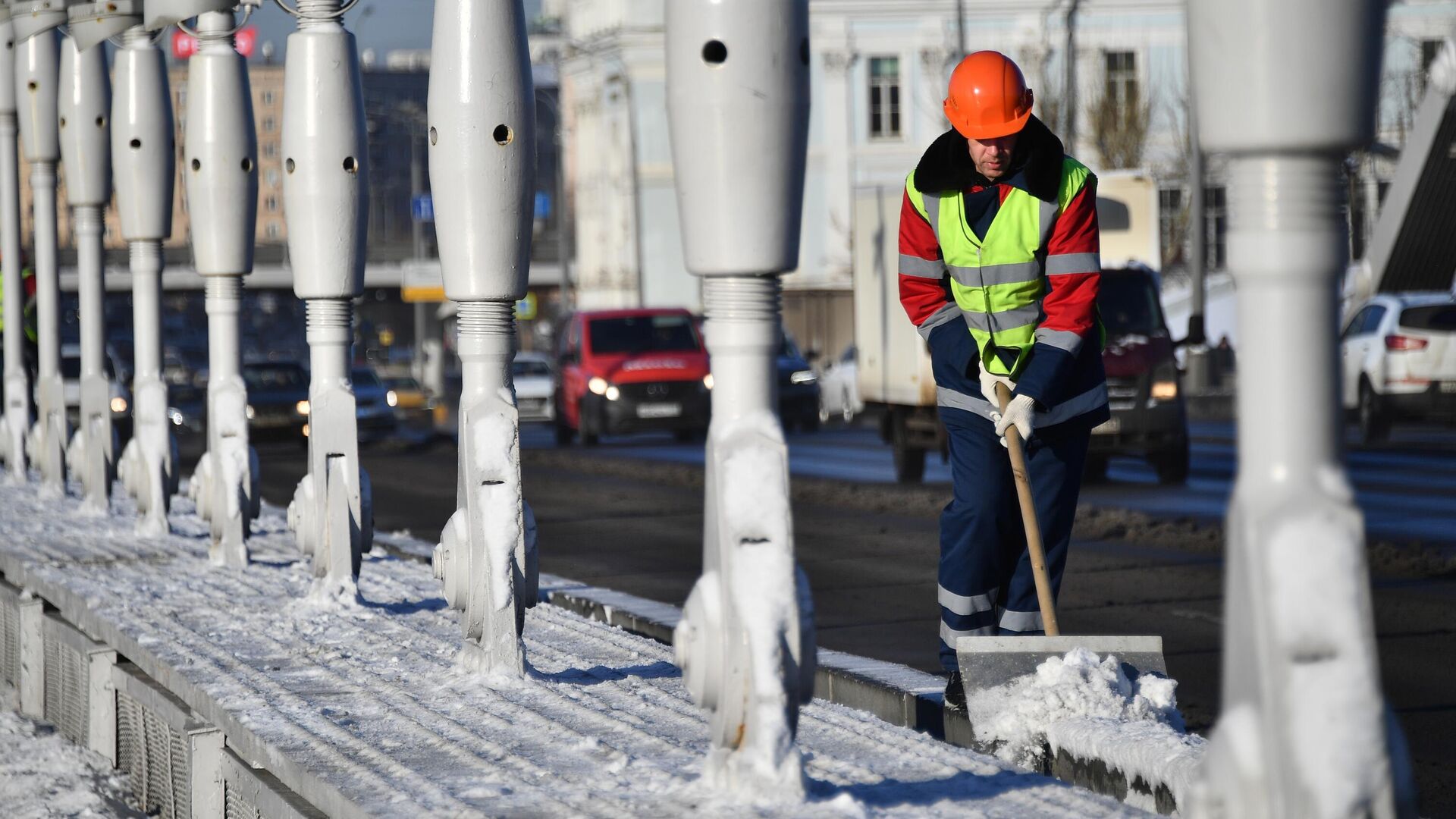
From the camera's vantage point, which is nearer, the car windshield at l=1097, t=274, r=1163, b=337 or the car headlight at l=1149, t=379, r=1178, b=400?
the car headlight at l=1149, t=379, r=1178, b=400

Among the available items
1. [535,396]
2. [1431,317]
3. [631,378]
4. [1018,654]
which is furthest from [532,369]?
[1018,654]

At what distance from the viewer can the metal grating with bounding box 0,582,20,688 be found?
1006 cm

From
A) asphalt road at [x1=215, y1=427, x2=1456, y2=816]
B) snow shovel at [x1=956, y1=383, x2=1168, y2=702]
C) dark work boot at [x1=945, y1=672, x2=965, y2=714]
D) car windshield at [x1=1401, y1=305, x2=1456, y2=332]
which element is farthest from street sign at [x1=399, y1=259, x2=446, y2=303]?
snow shovel at [x1=956, y1=383, x2=1168, y2=702]

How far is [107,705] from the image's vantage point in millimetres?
7898

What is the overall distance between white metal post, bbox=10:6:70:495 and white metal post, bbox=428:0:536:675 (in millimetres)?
9919

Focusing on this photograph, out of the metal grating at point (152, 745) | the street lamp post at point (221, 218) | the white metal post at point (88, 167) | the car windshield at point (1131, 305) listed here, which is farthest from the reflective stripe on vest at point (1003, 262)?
the car windshield at point (1131, 305)

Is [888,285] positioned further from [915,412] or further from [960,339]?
[960,339]

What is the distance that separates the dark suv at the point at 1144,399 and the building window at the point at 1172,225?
40118 millimetres

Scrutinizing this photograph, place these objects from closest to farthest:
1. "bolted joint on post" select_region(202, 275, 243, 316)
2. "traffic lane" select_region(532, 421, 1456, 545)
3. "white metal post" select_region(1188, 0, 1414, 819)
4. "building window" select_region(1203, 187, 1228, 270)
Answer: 1. "white metal post" select_region(1188, 0, 1414, 819)
2. "bolted joint on post" select_region(202, 275, 243, 316)
3. "traffic lane" select_region(532, 421, 1456, 545)
4. "building window" select_region(1203, 187, 1228, 270)

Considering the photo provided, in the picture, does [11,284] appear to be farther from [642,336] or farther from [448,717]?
[448,717]

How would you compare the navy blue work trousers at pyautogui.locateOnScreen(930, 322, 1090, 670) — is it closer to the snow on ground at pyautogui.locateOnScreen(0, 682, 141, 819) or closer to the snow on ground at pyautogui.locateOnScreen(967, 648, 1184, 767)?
the snow on ground at pyautogui.locateOnScreen(967, 648, 1184, 767)

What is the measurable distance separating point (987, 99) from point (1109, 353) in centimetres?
1446

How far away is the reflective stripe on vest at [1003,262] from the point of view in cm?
641

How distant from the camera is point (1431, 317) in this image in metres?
26.9
